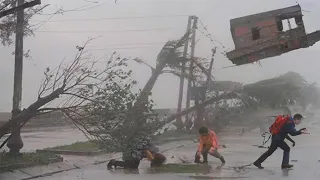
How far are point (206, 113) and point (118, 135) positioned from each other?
17.5 m

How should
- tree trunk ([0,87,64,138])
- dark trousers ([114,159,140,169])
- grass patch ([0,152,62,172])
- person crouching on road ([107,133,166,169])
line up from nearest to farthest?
1. tree trunk ([0,87,64,138])
2. grass patch ([0,152,62,172])
3. person crouching on road ([107,133,166,169])
4. dark trousers ([114,159,140,169])

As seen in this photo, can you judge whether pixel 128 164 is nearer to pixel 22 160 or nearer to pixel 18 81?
pixel 22 160

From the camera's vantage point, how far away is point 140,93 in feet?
51.1

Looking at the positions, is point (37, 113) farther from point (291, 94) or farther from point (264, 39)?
point (291, 94)

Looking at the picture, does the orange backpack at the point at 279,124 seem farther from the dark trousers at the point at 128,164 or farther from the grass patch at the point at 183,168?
the dark trousers at the point at 128,164

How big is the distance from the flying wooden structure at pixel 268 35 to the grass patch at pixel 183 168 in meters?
3.43

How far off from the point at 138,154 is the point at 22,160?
319 centimetres

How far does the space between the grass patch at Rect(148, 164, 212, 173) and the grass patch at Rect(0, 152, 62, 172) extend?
321 cm

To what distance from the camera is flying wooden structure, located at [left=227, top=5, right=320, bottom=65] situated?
10.3 m

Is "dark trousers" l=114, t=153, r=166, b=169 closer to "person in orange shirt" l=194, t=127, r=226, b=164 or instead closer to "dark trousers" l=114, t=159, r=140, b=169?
"dark trousers" l=114, t=159, r=140, b=169

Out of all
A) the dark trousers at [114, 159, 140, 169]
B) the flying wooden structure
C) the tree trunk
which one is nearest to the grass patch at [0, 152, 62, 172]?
the tree trunk

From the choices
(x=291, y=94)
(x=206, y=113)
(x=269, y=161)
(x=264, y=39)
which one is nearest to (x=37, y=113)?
(x=264, y=39)

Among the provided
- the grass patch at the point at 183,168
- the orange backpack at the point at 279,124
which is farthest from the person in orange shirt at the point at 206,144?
the orange backpack at the point at 279,124

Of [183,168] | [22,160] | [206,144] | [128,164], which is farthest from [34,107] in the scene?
[206,144]
